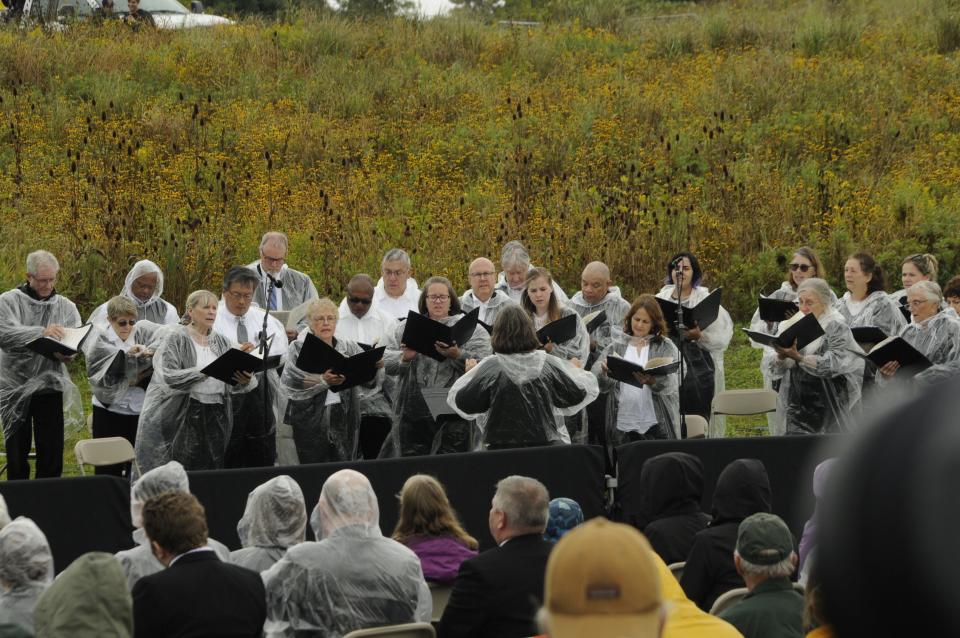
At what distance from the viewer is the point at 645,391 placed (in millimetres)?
9312

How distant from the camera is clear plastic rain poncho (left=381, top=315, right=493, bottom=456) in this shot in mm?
9250

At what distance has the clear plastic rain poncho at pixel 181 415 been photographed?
8.47 meters

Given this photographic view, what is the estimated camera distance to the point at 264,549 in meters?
5.53

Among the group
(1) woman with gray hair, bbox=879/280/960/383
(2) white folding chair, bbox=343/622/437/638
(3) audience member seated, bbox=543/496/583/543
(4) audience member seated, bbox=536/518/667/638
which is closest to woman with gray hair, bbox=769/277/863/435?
(1) woman with gray hair, bbox=879/280/960/383

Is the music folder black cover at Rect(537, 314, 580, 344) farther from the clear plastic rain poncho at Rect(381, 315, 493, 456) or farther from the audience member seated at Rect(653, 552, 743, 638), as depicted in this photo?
the audience member seated at Rect(653, 552, 743, 638)

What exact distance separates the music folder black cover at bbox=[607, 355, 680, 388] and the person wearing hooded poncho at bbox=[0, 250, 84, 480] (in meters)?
4.01

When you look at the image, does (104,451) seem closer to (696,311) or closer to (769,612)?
(696,311)

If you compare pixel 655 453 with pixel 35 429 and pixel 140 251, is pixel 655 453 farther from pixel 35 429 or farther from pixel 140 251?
pixel 140 251

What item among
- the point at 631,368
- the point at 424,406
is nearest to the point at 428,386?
the point at 424,406

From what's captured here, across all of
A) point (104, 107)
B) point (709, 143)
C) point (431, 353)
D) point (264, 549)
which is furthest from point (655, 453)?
point (104, 107)

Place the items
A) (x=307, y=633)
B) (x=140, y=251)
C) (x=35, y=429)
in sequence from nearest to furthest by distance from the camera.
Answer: (x=307, y=633), (x=35, y=429), (x=140, y=251)

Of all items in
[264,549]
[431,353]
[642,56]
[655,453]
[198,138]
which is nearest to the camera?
Answer: [264,549]

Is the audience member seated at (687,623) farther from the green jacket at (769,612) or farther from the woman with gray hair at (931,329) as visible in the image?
the woman with gray hair at (931,329)

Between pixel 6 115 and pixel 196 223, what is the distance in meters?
5.03
